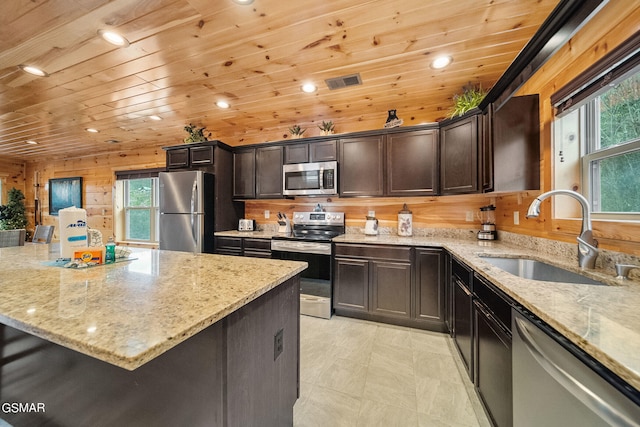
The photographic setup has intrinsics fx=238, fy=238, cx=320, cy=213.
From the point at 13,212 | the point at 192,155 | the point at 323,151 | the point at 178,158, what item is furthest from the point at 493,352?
the point at 13,212

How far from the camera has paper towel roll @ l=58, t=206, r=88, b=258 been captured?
4.32ft

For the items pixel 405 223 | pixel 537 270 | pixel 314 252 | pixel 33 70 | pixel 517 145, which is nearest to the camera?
pixel 537 270

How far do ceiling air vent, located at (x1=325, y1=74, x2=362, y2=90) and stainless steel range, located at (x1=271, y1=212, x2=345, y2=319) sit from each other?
157cm

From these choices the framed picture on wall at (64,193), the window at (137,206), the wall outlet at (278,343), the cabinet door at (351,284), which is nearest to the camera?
the wall outlet at (278,343)

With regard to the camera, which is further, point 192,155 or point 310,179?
point 192,155

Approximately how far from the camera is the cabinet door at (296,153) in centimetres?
316

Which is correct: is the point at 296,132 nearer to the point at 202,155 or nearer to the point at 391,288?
the point at 202,155

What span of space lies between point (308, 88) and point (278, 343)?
237 cm

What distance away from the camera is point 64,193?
534cm

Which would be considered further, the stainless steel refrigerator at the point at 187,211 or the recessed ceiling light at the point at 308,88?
the stainless steel refrigerator at the point at 187,211

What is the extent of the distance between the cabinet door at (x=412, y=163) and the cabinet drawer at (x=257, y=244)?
5.35ft

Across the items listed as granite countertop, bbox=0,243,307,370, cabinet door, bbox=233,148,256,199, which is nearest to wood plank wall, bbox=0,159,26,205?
cabinet door, bbox=233,148,256,199

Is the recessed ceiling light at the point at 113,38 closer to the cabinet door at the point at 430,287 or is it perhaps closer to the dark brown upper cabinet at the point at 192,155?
the dark brown upper cabinet at the point at 192,155

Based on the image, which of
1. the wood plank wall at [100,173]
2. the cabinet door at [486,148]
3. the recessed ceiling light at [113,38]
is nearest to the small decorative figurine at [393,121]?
the cabinet door at [486,148]
